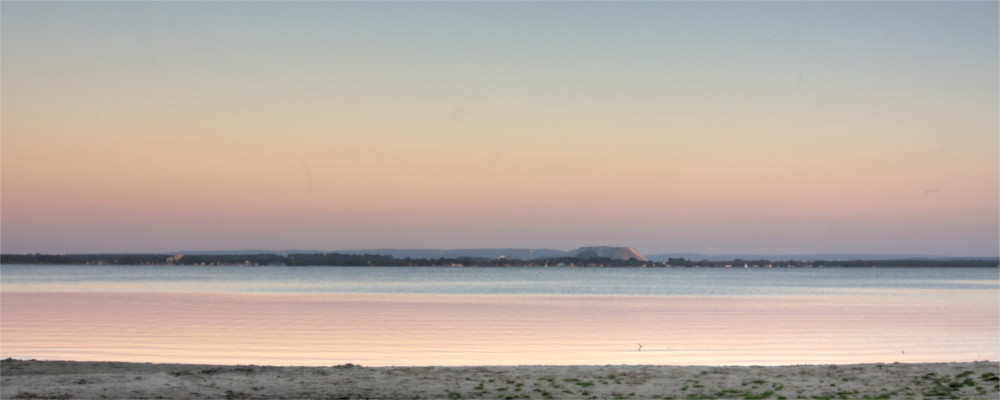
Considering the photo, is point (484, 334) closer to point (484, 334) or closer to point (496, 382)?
point (484, 334)

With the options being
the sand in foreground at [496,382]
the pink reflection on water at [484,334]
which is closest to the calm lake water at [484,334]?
the pink reflection on water at [484,334]

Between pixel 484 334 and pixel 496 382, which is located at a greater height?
pixel 496 382

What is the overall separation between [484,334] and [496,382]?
45.4 feet

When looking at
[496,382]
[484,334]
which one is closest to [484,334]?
[484,334]

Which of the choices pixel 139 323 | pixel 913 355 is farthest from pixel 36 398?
pixel 139 323

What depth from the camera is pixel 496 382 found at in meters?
15.4

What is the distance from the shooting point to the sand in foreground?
45.1ft

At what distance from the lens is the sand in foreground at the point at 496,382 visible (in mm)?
13750

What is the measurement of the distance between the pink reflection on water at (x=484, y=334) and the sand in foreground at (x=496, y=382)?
410 centimetres

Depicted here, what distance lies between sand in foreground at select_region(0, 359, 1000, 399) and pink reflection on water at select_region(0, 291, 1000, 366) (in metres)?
4.10

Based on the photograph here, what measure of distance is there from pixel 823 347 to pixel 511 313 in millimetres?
17077

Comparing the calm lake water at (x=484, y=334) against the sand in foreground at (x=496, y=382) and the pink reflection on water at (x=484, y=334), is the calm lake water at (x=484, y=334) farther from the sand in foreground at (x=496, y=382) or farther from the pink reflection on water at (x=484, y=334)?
the sand in foreground at (x=496, y=382)

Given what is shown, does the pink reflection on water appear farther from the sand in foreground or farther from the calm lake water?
the sand in foreground

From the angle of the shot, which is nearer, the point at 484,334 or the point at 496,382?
the point at 496,382
